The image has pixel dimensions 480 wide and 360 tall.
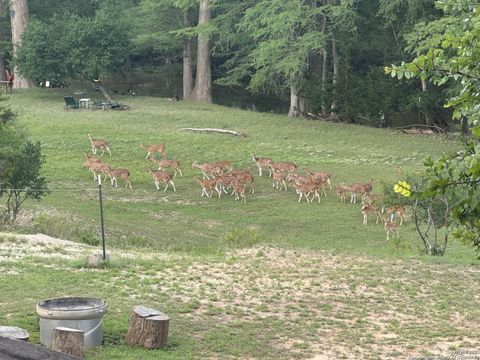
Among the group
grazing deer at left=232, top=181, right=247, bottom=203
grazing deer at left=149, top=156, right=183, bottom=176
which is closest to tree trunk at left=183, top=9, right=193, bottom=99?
grazing deer at left=149, top=156, right=183, bottom=176

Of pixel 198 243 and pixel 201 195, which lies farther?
pixel 201 195

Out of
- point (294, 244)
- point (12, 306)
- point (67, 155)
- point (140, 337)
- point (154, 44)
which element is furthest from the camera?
point (154, 44)

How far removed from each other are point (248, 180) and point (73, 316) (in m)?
18.1

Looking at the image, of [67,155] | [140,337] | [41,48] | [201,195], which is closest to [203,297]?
[140,337]

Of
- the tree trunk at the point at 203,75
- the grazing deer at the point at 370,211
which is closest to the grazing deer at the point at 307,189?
the grazing deer at the point at 370,211

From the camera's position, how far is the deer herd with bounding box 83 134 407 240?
27.5m

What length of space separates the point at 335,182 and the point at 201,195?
433cm

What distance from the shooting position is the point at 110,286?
14586mm

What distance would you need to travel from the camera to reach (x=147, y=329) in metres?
11.6

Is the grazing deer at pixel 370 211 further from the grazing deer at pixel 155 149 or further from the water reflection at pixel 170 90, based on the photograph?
the water reflection at pixel 170 90

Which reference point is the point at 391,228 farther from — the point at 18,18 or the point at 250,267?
the point at 18,18

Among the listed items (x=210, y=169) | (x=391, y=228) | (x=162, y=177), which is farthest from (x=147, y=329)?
Answer: (x=210, y=169)

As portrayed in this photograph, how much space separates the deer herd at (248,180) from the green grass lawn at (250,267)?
36 cm

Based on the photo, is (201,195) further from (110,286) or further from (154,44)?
(154,44)
